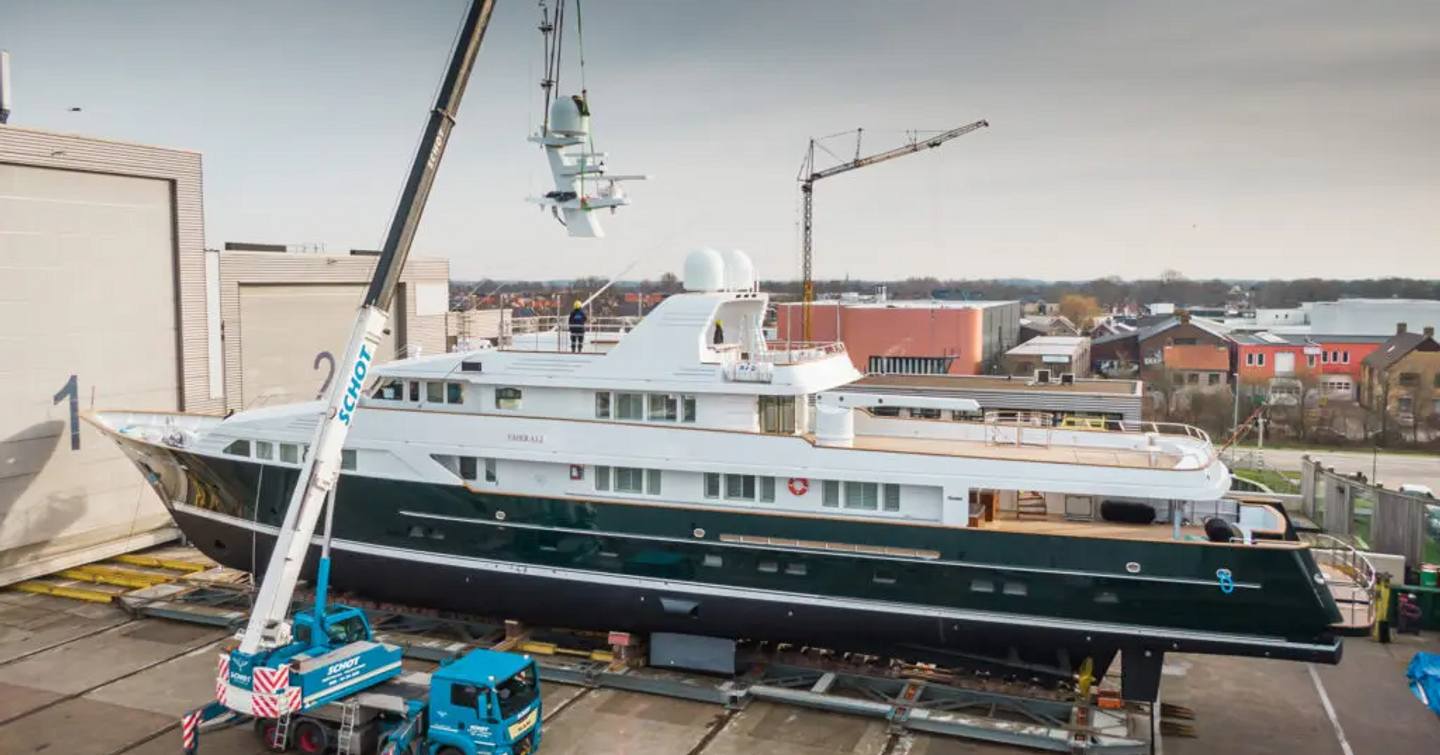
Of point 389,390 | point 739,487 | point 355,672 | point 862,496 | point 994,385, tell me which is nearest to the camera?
point 355,672

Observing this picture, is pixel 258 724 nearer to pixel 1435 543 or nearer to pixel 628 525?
pixel 628 525

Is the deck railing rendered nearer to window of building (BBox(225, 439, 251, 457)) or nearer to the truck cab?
the truck cab

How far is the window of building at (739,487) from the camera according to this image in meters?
13.0

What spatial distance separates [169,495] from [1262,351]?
136 ft

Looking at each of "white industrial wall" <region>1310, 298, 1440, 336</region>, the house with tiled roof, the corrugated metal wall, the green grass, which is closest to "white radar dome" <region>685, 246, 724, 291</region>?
the corrugated metal wall

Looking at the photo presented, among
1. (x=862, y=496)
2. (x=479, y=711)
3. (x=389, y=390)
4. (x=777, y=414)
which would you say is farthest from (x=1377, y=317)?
(x=479, y=711)

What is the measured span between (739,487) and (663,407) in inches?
63.6

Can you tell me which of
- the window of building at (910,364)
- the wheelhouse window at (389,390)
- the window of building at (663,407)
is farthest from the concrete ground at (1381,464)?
the wheelhouse window at (389,390)

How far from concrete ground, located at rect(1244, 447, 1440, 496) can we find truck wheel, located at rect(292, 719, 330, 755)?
27.3 meters

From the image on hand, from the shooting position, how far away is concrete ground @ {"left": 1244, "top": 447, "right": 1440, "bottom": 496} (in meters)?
28.4

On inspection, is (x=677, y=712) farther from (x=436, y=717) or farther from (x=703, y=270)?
(x=703, y=270)

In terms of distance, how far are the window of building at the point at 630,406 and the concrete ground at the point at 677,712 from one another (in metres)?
3.63

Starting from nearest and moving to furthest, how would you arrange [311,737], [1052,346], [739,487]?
[311,737] < [739,487] < [1052,346]

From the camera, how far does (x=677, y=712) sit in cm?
1207
